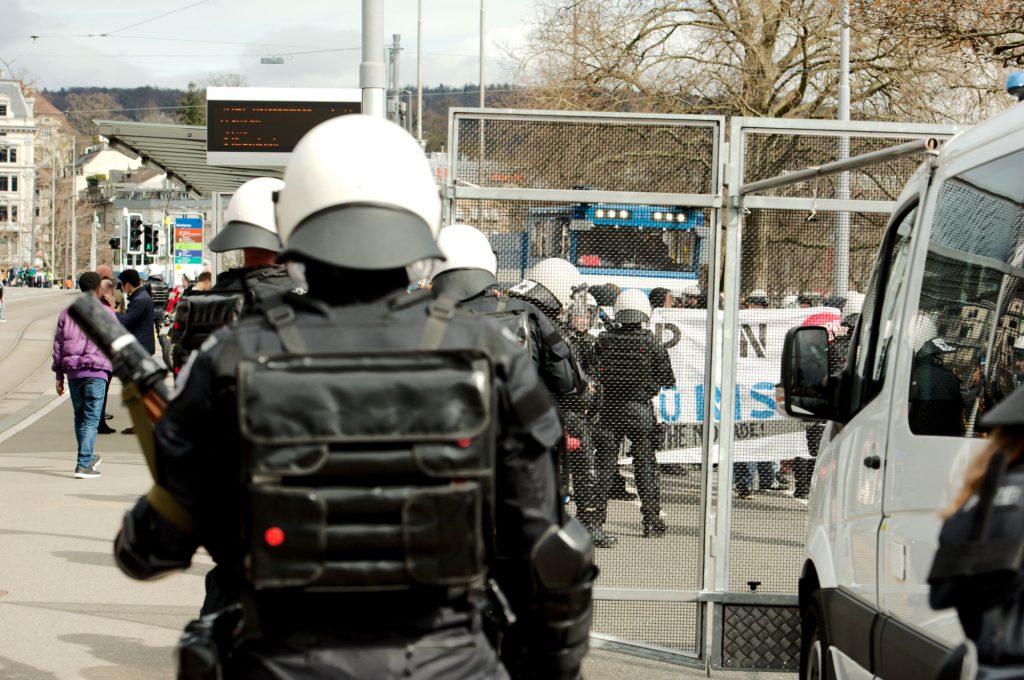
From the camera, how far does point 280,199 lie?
280 centimetres

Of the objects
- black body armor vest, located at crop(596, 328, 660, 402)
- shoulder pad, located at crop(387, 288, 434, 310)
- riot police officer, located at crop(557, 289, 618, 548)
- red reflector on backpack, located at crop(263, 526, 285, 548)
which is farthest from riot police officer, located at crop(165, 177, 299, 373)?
red reflector on backpack, located at crop(263, 526, 285, 548)

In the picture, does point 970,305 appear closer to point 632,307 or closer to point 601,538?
point 632,307

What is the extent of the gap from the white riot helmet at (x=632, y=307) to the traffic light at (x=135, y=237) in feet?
90.0

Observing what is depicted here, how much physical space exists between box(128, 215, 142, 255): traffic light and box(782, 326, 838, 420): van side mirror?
29420 millimetres

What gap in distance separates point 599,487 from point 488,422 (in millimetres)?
4113

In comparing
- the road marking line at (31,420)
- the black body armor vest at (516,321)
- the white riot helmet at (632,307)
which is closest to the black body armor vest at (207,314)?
the black body armor vest at (516,321)

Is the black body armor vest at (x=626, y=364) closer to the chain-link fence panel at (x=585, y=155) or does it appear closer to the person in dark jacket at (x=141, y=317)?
the chain-link fence panel at (x=585, y=155)

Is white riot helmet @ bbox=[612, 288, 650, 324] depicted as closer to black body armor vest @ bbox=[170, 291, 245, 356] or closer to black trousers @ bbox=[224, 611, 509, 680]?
black body armor vest @ bbox=[170, 291, 245, 356]

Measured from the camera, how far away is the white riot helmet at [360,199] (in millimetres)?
2521

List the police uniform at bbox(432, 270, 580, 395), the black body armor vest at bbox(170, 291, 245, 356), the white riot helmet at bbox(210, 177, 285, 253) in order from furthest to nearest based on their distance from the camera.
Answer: the police uniform at bbox(432, 270, 580, 395)
the white riot helmet at bbox(210, 177, 285, 253)
the black body armor vest at bbox(170, 291, 245, 356)

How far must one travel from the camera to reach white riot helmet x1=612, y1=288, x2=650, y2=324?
6324 mm

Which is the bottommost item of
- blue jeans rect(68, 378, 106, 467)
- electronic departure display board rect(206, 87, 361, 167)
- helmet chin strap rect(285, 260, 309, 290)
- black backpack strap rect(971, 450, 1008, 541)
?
blue jeans rect(68, 378, 106, 467)

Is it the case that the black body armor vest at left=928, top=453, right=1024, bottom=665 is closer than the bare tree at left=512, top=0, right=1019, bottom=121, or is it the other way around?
the black body armor vest at left=928, top=453, right=1024, bottom=665

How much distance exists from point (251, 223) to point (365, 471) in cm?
302
